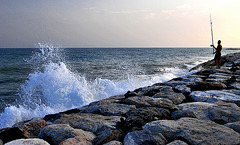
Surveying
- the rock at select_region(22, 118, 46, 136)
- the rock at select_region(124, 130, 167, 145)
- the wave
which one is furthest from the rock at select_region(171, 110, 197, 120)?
the wave

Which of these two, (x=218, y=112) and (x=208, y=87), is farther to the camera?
(x=208, y=87)

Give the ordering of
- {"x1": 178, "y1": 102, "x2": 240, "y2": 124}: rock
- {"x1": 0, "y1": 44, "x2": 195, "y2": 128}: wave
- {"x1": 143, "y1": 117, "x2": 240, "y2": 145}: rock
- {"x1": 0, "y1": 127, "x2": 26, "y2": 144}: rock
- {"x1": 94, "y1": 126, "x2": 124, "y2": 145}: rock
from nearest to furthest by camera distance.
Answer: {"x1": 143, "y1": 117, "x2": 240, "y2": 145}: rock < {"x1": 94, "y1": 126, "x2": 124, "y2": 145}: rock < {"x1": 0, "y1": 127, "x2": 26, "y2": 144}: rock < {"x1": 178, "y1": 102, "x2": 240, "y2": 124}: rock < {"x1": 0, "y1": 44, "x2": 195, "y2": 128}: wave

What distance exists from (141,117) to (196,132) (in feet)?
2.51

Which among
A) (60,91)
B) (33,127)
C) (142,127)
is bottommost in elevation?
(60,91)

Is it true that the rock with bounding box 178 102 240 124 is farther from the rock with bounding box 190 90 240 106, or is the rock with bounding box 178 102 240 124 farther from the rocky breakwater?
the rock with bounding box 190 90 240 106

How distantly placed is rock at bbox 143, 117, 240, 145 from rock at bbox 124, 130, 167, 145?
57 millimetres

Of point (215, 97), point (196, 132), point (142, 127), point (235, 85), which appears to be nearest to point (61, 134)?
point (142, 127)

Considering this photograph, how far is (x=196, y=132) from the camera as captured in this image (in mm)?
2043

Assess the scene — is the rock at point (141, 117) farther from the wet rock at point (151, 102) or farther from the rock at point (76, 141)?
the rock at point (76, 141)

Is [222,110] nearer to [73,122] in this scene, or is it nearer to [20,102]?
[73,122]

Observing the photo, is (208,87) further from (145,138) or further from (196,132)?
(145,138)

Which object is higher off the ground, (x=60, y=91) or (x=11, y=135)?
(x=11, y=135)

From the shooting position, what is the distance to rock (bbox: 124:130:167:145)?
1.92 meters

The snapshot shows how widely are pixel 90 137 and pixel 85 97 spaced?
13.8ft
